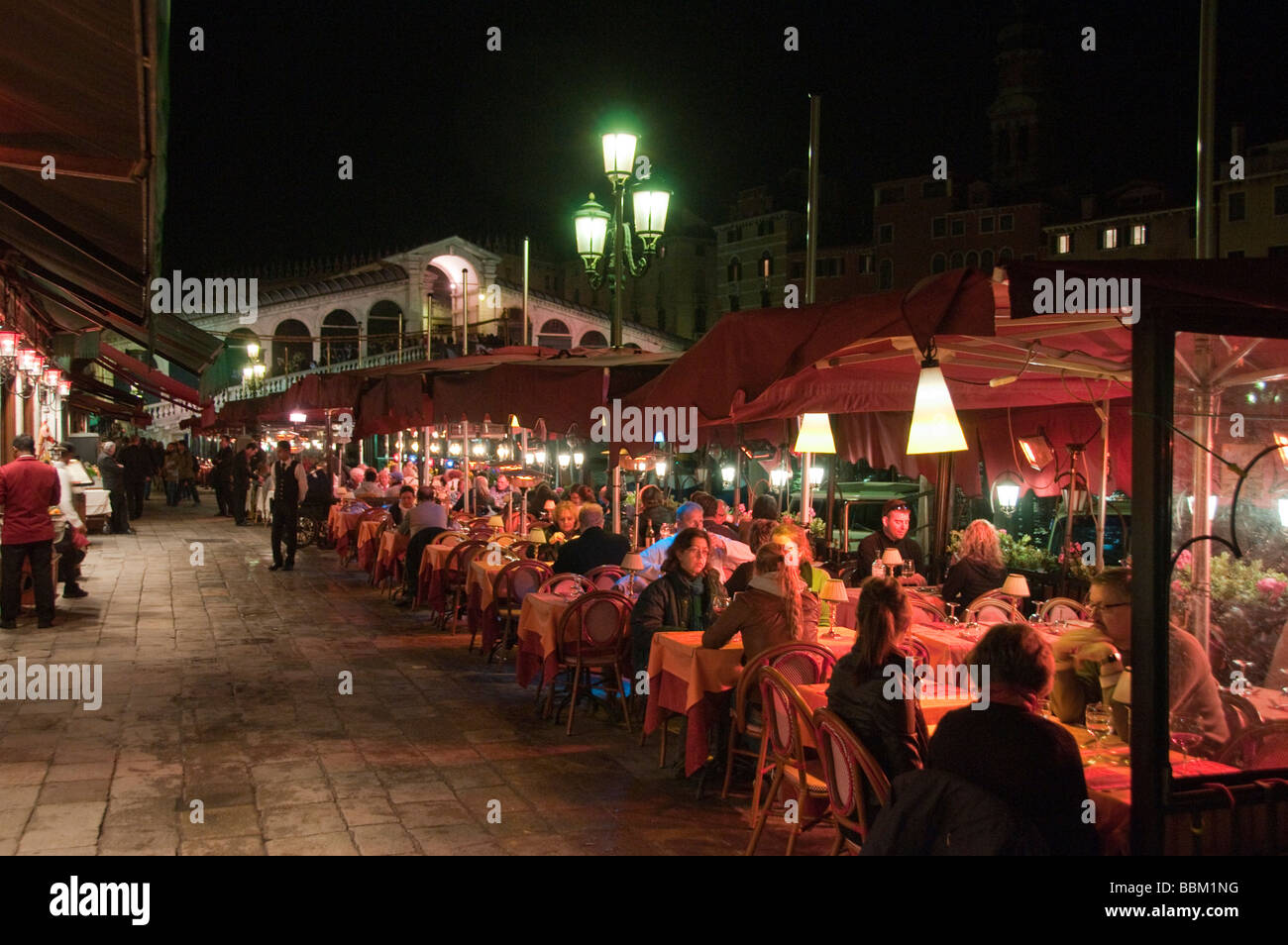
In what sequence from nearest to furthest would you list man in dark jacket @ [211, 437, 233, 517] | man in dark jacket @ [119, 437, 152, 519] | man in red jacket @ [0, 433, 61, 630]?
man in red jacket @ [0, 433, 61, 630], man in dark jacket @ [119, 437, 152, 519], man in dark jacket @ [211, 437, 233, 517]

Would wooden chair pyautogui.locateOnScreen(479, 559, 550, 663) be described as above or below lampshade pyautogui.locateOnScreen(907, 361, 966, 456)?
below

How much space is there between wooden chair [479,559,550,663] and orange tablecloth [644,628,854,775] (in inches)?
107

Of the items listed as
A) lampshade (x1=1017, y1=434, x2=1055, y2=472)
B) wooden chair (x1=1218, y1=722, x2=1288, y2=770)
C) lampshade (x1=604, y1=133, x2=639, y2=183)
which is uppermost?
lampshade (x1=604, y1=133, x2=639, y2=183)

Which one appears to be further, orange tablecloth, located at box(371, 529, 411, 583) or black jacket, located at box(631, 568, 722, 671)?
orange tablecloth, located at box(371, 529, 411, 583)

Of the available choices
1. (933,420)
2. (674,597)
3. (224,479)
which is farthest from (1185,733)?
(224,479)

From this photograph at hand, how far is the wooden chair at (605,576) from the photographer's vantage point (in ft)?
25.2

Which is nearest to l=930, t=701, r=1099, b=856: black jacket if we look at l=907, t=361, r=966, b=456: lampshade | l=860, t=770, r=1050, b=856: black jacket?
l=860, t=770, r=1050, b=856: black jacket

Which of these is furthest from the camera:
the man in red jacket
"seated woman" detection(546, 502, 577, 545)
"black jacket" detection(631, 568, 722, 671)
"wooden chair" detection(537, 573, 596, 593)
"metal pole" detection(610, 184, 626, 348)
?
"seated woman" detection(546, 502, 577, 545)

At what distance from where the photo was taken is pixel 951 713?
3.35 m

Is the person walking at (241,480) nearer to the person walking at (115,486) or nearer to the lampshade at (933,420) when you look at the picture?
the person walking at (115,486)

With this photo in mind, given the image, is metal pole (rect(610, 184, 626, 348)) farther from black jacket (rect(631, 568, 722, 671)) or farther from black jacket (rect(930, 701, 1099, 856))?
black jacket (rect(930, 701, 1099, 856))

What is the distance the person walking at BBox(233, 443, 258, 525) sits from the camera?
22.8 metres

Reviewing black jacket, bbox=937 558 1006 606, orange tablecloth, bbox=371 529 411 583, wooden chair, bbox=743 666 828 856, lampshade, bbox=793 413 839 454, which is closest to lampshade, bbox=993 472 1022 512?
lampshade, bbox=793 413 839 454
